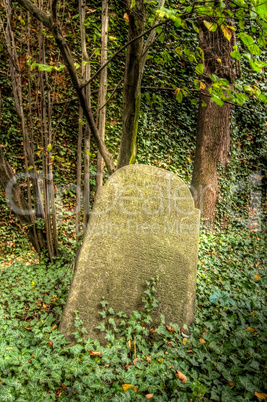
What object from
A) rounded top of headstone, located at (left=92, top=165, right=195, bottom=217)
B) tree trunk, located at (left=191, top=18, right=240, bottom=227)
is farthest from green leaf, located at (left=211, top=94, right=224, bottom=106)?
tree trunk, located at (left=191, top=18, right=240, bottom=227)

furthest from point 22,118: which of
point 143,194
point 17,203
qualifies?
point 143,194

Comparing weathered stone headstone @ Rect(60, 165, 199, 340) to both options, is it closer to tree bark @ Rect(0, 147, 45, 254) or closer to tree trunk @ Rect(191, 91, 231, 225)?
tree bark @ Rect(0, 147, 45, 254)

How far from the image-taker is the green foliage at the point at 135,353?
1496mm

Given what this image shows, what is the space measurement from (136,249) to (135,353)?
843mm

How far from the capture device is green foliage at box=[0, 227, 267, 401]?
150 centimetres

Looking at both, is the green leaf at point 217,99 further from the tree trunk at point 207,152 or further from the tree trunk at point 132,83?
the tree trunk at point 207,152

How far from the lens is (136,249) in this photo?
2.31m

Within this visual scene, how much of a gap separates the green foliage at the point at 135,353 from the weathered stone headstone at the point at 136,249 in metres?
0.10

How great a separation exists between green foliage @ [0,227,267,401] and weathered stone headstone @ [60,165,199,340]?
0.10 meters

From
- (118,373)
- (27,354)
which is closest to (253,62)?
(118,373)

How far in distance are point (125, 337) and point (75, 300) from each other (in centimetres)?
52

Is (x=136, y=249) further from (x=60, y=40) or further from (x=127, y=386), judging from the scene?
(x=60, y=40)

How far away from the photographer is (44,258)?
3.44 metres

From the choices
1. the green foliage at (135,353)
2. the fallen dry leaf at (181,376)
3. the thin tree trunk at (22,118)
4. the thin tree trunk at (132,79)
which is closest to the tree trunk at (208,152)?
the thin tree trunk at (132,79)
